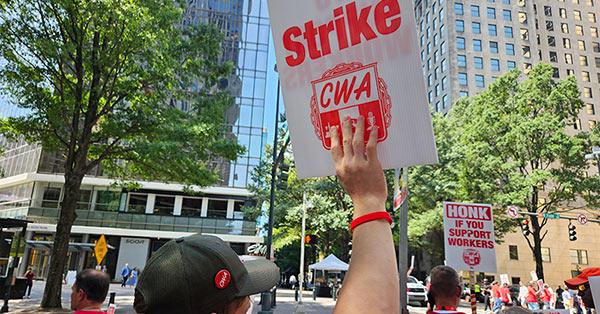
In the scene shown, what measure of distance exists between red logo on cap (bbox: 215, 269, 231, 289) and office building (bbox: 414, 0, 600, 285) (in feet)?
200

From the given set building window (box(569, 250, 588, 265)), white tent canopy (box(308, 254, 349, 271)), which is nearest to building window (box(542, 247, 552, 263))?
building window (box(569, 250, 588, 265))

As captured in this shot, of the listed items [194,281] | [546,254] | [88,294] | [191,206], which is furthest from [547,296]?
[191,206]

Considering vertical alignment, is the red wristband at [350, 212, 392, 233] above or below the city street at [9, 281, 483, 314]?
above

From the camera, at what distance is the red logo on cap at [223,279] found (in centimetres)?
147

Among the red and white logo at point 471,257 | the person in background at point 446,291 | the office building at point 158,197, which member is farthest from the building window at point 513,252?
the person in background at point 446,291

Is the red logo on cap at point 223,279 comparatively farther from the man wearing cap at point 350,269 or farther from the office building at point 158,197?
the office building at point 158,197

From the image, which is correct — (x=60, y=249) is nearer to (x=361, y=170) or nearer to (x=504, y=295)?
(x=361, y=170)

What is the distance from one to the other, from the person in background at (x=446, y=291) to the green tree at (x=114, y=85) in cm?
1192

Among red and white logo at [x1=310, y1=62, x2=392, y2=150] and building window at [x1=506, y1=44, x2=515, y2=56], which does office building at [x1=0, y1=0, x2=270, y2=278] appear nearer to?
red and white logo at [x1=310, y1=62, x2=392, y2=150]

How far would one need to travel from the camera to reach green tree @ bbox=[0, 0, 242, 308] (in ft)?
46.2

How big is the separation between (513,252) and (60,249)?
4705cm

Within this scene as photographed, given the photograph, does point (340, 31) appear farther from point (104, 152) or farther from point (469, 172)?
point (469, 172)

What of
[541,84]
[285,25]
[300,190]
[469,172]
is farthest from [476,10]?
[285,25]

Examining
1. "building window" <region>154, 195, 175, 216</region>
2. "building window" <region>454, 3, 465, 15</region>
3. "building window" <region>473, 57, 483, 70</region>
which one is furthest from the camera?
"building window" <region>454, 3, 465, 15</region>
